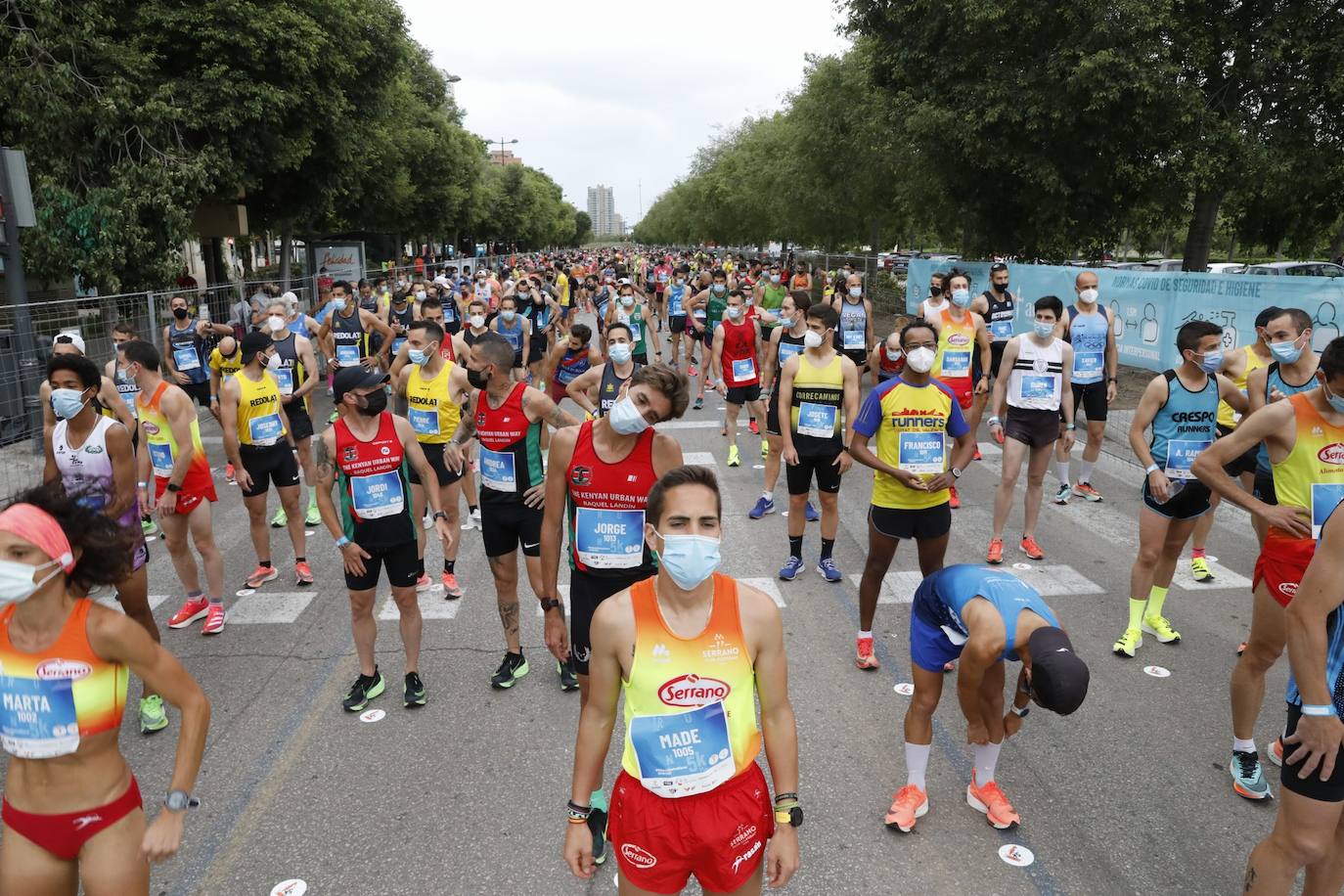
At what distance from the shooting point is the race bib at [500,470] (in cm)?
526

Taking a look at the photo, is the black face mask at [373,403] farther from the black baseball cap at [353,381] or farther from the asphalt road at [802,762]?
the asphalt road at [802,762]

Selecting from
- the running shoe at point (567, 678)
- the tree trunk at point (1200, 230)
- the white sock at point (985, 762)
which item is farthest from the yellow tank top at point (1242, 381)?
the tree trunk at point (1200, 230)

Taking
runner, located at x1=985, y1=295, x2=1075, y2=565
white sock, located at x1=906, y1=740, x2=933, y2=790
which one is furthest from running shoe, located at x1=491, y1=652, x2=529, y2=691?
runner, located at x1=985, y1=295, x2=1075, y2=565

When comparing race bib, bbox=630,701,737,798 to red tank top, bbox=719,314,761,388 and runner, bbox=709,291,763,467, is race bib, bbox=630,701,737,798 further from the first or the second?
red tank top, bbox=719,314,761,388

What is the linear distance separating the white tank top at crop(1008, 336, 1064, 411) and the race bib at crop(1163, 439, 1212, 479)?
1743 millimetres

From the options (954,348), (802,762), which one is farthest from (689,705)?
(954,348)

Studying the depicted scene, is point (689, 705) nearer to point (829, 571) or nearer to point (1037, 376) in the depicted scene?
point (829, 571)

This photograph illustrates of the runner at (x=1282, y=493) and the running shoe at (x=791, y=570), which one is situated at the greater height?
the runner at (x=1282, y=493)

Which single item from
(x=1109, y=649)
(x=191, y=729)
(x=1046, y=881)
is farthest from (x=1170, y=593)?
(x=191, y=729)

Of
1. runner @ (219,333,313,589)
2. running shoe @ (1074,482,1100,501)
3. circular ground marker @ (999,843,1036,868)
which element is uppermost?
runner @ (219,333,313,589)

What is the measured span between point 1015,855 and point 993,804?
0.25 metres

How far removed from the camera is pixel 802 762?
451 centimetres

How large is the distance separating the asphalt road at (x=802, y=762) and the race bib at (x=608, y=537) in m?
1.17

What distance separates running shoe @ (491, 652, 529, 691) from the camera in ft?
17.5
